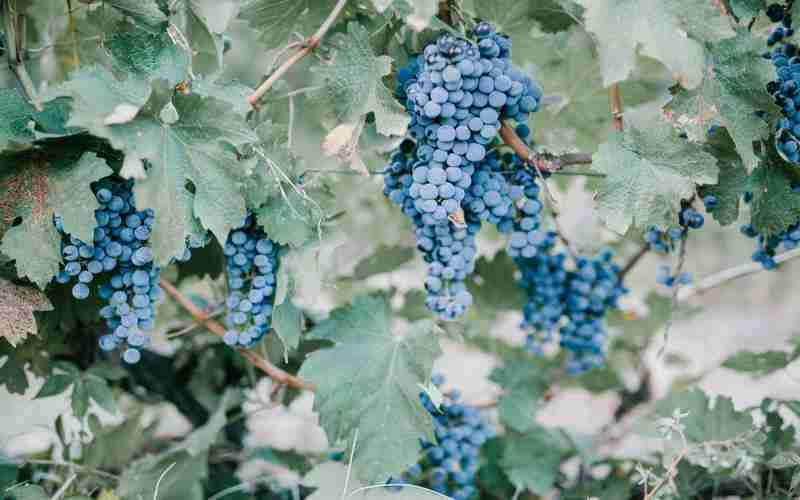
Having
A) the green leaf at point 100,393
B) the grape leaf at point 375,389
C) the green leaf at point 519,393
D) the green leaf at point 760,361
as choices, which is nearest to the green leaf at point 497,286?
the green leaf at point 519,393

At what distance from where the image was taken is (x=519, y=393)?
72.4 inches

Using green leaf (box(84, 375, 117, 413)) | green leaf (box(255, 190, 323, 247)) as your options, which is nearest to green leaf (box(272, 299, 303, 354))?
green leaf (box(255, 190, 323, 247))

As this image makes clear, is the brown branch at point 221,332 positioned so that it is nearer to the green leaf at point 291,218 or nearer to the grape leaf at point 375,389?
the grape leaf at point 375,389

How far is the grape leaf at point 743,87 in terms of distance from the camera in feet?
3.75

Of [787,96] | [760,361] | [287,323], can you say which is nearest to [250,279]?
[287,323]

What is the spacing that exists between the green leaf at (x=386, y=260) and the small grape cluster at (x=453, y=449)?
1.23ft

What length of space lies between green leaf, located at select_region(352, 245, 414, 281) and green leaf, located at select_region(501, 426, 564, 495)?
545 millimetres

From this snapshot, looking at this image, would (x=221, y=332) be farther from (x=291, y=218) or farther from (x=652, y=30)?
(x=652, y=30)

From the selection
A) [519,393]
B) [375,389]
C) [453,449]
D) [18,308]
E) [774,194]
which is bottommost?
[519,393]

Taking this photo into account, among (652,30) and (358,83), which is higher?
(652,30)

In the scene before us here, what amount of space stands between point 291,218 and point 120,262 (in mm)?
299

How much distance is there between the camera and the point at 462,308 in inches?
51.5

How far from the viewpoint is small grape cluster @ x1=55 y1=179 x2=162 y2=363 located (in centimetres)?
113

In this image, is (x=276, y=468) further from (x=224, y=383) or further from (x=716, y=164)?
(x=716, y=164)
